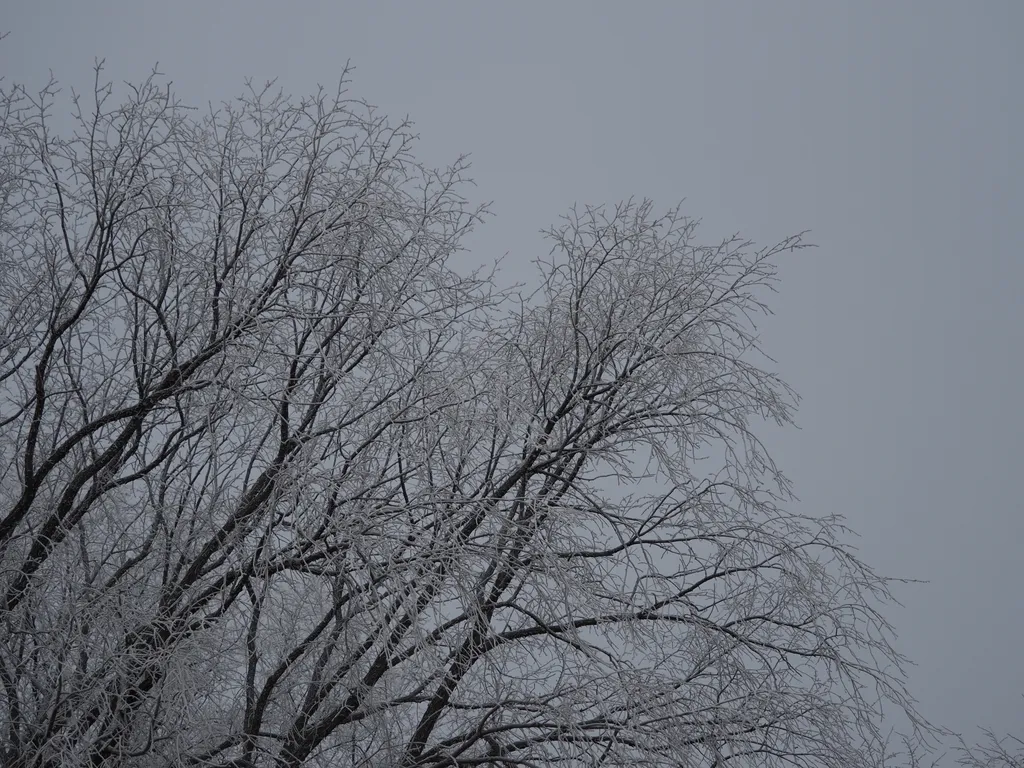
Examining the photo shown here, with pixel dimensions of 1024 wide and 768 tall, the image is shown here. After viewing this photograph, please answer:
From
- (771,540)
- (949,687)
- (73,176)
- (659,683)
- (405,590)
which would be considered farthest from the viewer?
(949,687)

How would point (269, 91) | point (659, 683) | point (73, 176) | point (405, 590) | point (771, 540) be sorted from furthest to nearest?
point (269, 91), point (73, 176), point (771, 540), point (659, 683), point (405, 590)

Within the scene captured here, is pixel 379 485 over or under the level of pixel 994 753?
under

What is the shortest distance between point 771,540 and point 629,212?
2.56 meters

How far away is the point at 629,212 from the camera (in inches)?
280

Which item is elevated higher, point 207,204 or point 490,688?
point 207,204

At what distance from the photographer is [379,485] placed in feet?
19.1

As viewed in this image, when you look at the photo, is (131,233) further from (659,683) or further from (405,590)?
(659,683)

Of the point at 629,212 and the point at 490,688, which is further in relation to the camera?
the point at 629,212

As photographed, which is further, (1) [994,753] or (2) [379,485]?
(1) [994,753]

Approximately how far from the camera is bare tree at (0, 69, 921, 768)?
5305 mm

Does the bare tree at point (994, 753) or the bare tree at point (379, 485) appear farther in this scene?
the bare tree at point (994, 753)

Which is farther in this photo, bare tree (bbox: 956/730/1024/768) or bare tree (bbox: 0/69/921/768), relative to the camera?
bare tree (bbox: 956/730/1024/768)

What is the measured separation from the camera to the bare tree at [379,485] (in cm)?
530

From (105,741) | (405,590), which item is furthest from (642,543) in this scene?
(105,741)
